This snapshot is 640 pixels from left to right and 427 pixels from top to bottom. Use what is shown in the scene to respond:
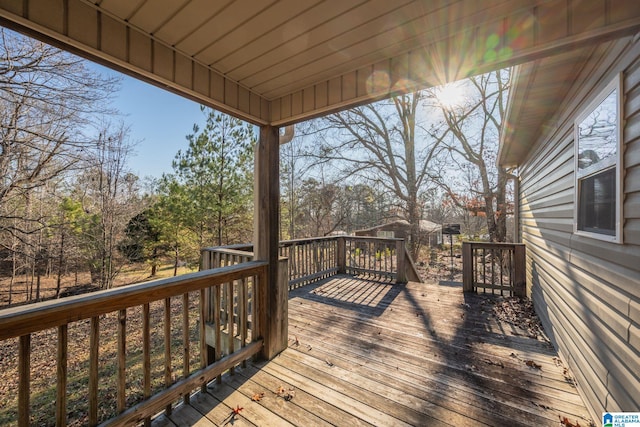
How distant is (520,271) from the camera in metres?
4.65

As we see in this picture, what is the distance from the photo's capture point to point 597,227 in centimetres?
207

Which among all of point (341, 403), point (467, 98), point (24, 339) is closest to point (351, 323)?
point (341, 403)

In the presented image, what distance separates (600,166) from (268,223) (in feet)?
9.35

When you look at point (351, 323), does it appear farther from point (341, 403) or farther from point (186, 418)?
point (186, 418)

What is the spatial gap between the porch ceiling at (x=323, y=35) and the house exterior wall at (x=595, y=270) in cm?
65

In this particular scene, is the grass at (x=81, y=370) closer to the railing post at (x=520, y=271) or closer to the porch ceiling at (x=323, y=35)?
the porch ceiling at (x=323, y=35)

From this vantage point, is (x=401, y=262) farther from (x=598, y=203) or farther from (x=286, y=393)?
(x=286, y=393)

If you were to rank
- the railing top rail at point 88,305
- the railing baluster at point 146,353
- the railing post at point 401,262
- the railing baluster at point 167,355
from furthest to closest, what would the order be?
the railing post at point 401,262
the railing baluster at point 167,355
the railing baluster at point 146,353
the railing top rail at point 88,305

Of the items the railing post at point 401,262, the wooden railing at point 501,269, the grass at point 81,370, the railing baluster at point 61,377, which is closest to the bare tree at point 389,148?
the railing post at point 401,262

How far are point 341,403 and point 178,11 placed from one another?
9.60 feet

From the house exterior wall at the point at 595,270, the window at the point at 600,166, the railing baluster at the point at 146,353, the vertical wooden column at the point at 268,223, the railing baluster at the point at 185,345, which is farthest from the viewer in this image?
the vertical wooden column at the point at 268,223

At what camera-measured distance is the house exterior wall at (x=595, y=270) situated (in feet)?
4.99

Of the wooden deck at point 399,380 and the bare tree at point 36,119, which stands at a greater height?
the bare tree at point 36,119

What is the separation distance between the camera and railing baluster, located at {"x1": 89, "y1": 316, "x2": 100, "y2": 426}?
5.12 feet
